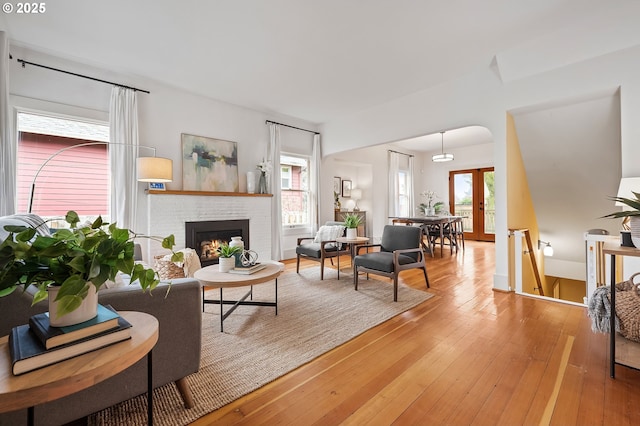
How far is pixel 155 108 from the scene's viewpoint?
4.10 metres

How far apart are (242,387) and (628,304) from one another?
2.55 m

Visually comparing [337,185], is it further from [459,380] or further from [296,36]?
[459,380]

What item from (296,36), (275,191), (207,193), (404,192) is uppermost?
(296,36)

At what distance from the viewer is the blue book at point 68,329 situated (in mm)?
831

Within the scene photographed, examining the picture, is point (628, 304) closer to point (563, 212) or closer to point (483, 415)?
point (483, 415)

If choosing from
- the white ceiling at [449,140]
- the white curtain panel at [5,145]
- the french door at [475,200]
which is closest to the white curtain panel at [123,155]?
the white curtain panel at [5,145]

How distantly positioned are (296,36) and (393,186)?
574cm

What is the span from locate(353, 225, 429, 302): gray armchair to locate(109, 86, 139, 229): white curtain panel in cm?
308

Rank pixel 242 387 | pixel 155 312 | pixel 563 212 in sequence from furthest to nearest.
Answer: pixel 563 212 < pixel 242 387 < pixel 155 312

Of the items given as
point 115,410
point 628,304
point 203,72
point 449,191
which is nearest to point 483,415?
point 628,304

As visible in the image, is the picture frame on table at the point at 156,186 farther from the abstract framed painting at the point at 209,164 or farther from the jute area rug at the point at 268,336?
the jute area rug at the point at 268,336

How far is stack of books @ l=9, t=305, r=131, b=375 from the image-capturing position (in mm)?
781

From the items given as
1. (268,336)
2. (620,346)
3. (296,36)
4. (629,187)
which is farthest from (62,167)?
(629,187)

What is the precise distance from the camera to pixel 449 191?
353 inches
